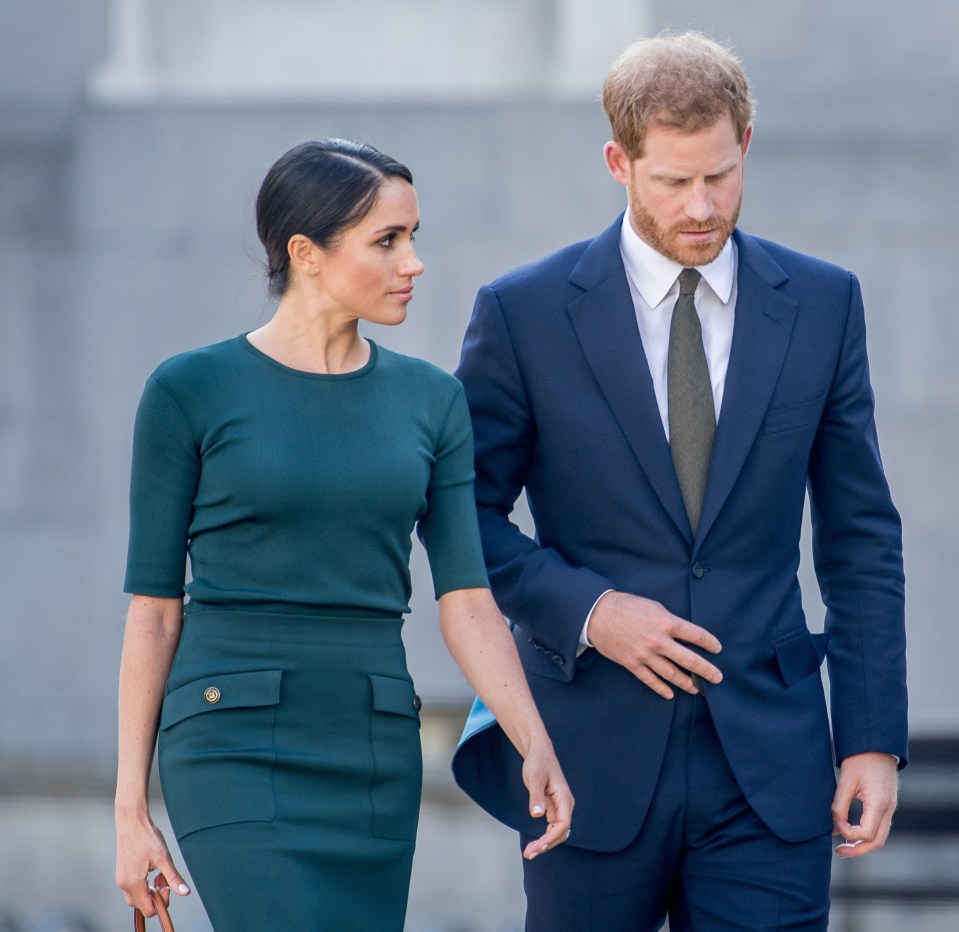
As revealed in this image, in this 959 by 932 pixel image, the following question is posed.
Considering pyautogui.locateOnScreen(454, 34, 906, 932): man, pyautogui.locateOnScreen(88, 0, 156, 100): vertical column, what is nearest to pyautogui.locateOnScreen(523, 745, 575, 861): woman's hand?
pyautogui.locateOnScreen(454, 34, 906, 932): man

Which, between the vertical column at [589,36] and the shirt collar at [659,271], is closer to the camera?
the shirt collar at [659,271]

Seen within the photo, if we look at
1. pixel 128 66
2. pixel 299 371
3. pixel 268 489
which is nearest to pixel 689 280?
pixel 299 371

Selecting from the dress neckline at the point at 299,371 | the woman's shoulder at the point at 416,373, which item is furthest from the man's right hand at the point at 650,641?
the dress neckline at the point at 299,371

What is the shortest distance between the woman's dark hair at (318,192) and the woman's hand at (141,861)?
2.77 feet

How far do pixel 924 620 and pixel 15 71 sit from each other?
362 cm

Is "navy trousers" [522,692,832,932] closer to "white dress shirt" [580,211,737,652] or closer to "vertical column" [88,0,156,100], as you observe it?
"white dress shirt" [580,211,737,652]

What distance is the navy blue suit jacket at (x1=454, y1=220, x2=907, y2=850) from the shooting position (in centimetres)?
276

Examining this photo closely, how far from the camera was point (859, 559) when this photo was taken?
Result: 289 cm

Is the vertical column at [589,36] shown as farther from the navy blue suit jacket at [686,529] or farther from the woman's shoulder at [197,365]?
the woman's shoulder at [197,365]

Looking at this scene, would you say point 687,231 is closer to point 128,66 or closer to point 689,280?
point 689,280

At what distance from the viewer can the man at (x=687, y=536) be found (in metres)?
2.73

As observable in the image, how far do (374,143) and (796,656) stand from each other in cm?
350

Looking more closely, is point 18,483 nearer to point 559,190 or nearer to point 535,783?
point 559,190

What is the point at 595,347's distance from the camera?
2.82m
